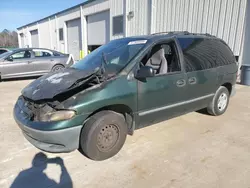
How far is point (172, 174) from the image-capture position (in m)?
2.55

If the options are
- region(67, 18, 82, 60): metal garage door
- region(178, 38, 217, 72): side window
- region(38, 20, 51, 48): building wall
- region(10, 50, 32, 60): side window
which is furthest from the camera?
region(38, 20, 51, 48): building wall

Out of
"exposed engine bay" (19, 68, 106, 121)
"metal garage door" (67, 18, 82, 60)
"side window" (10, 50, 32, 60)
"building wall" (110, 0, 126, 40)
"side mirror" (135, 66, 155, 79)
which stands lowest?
"exposed engine bay" (19, 68, 106, 121)

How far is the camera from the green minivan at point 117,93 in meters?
2.55

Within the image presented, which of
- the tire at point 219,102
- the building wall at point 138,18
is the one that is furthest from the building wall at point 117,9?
the tire at point 219,102

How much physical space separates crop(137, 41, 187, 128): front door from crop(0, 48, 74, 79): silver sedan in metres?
6.46

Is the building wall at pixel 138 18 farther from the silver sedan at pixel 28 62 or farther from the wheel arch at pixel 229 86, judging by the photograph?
the wheel arch at pixel 229 86

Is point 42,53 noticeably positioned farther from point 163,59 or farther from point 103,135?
point 103,135

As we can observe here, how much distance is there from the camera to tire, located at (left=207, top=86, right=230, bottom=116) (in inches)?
171

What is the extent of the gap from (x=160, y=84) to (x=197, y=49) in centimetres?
128

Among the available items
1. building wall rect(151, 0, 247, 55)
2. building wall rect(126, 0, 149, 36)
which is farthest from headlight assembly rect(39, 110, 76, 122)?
building wall rect(126, 0, 149, 36)

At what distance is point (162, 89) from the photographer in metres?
3.27

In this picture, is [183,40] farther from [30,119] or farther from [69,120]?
[30,119]

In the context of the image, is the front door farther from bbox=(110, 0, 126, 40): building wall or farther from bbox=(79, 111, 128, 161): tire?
bbox=(110, 0, 126, 40): building wall

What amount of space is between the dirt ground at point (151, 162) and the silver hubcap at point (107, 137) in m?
0.20
